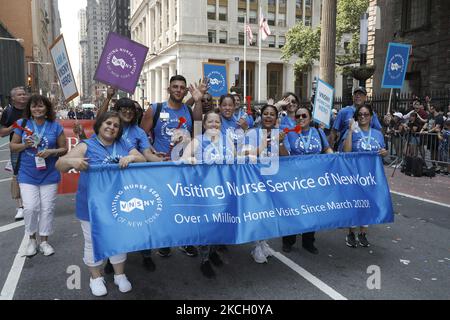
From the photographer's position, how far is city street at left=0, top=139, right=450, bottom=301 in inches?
155

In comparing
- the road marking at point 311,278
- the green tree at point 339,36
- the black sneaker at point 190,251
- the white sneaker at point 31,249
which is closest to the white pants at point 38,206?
the white sneaker at point 31,249

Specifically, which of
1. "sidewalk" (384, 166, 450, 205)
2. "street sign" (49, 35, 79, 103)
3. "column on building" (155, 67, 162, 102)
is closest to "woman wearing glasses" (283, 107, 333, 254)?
"street sign" (49, 35, 79, 103)

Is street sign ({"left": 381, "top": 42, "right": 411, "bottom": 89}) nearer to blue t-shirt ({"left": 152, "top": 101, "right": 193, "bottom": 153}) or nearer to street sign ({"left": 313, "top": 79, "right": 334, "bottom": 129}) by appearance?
street sign ({"left": 313, "top": 79, "right": 334, "bottom": 129})

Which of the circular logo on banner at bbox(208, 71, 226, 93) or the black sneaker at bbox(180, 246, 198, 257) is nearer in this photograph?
the black sneaker at bbox(180, 246, 198, 257)

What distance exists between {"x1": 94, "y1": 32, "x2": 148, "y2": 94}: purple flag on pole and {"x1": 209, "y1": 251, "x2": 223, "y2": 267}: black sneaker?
274 centimetres

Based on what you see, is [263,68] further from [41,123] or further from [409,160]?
[41,123]

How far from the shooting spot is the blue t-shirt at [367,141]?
5176 millimetres

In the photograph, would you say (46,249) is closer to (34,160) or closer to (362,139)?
(34,160)

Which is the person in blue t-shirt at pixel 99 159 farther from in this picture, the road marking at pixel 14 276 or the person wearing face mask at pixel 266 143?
the person wearing face mask at pixel 266 143

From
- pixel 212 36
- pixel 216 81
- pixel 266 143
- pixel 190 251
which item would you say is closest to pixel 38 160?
pixel 190 251

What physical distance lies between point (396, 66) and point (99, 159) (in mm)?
7401

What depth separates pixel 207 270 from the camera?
4.40m

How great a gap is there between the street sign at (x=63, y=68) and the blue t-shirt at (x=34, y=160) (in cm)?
159

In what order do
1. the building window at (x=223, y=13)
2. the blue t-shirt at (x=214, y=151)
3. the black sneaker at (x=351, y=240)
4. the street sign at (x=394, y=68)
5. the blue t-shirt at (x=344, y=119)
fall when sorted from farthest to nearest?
the building window at (x=223, y=13) < the street sign at (x=394, y=68) < the blue t-shirt at (x=344, y=119) < the black sneaker at (x=351, y=240) < the blue t-shirt at (x=214, y=151)
